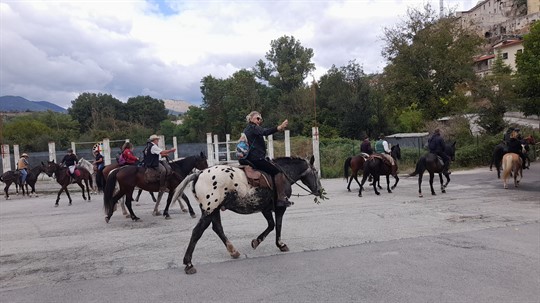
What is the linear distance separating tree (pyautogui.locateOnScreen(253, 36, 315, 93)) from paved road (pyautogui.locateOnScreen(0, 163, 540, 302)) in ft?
154

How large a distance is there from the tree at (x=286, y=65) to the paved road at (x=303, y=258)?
154ft

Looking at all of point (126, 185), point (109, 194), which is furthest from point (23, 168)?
point (126, 185)

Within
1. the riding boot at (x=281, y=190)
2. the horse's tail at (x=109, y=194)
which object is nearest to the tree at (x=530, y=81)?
the riding boot at (x=281, y=190)

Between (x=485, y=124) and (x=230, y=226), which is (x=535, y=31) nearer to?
(x=485, y=124)

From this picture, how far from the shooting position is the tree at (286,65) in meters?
57.0

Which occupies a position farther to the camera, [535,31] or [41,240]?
[535,31]

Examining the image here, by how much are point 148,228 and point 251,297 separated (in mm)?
5316

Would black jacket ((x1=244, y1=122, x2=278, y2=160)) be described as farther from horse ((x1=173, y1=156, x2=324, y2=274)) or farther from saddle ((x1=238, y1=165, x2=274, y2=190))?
horse ((x1=173, y1=156, x2=324, y2=274))

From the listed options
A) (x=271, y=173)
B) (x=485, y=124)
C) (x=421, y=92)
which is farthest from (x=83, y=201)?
(x=421, y=92)

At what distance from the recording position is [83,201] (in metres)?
15.7

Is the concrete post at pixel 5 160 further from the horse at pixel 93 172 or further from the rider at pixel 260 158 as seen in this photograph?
the rider at pixel 260 158

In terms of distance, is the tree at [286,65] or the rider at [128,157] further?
the tree at [286,65]

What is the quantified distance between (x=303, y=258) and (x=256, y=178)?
1481 millimetres

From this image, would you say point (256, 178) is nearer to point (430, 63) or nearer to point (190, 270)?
point (190, 270)
